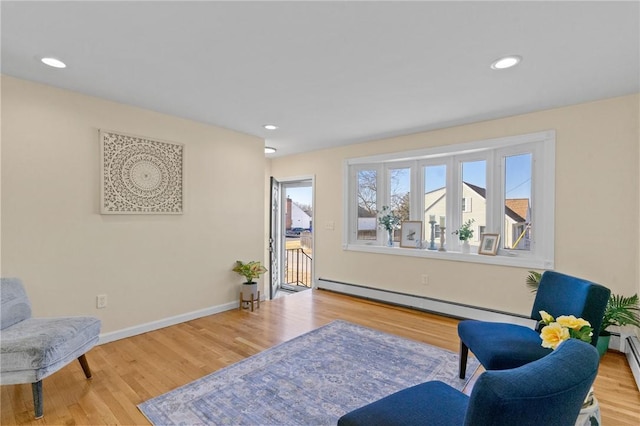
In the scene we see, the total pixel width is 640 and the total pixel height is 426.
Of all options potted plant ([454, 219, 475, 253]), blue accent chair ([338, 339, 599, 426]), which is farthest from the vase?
blue accent chair ([338, 339, 599, 426])

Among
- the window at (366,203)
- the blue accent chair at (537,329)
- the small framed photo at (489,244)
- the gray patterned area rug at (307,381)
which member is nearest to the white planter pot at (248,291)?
the gray patterned area rug at (307,381)

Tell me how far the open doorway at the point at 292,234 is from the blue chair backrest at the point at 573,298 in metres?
3.70

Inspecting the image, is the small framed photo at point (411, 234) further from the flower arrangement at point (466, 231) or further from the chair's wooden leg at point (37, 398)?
the chair's wooden leg at point (37, 398)

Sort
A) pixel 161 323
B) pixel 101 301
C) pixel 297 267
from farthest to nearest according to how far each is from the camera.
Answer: pixel 297 267, pixel 161 323, pixel 101 301

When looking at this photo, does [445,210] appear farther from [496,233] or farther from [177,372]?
[177,372]

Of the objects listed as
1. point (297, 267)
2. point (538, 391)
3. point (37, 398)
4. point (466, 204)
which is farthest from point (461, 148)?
point (37, 398)

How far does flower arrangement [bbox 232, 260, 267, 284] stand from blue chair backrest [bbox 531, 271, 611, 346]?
3.11 meters

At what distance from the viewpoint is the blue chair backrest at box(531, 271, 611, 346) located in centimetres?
188

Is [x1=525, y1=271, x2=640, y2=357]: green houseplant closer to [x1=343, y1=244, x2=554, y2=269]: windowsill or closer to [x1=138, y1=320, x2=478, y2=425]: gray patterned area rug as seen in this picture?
[x1=343, y1=244, x2=554, y2=269]: windowsill

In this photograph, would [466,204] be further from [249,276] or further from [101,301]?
[101,301]

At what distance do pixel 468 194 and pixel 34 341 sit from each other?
4299 mm

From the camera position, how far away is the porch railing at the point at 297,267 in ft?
20.6

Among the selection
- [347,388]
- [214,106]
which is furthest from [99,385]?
[214,106]

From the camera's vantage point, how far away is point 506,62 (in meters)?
2.20
